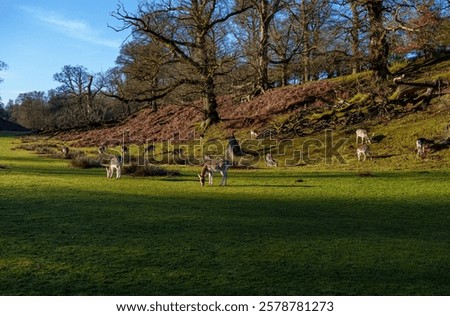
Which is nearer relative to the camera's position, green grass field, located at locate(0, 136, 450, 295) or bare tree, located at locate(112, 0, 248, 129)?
green grass field, located at locate(0, 136, 450, 295)

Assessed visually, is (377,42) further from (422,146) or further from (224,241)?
(224,241)

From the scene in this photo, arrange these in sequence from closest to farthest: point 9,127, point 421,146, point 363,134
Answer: point 421,146 < point 363,134 < point 9,127

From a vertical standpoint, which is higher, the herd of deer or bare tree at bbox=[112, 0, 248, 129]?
bare tree at bbox=[112, 0, 248, 129]

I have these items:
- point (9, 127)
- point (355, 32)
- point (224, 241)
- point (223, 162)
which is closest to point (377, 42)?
point (355, 32)

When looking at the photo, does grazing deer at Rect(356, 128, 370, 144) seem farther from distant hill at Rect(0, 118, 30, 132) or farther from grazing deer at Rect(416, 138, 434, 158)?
distant hill at Rect(0, 118, 30, 132)

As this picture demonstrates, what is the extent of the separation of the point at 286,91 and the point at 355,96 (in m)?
9.01

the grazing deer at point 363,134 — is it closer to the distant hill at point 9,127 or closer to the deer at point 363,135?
the deer at point 363,135

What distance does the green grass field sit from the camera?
5.68 meters

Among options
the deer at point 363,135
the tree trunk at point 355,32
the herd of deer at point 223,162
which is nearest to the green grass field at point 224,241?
the herd of deer at point 223,162

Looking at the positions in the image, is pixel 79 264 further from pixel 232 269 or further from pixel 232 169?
pixel 232 169

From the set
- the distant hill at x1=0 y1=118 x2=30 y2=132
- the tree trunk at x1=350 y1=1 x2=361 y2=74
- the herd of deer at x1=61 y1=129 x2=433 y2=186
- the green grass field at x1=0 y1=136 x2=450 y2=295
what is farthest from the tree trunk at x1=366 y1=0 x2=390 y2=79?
the distant hill at x1=0 y1=118 x2=30 y2=132

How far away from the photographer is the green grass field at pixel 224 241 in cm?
568

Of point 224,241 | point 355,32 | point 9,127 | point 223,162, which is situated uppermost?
point 355,32

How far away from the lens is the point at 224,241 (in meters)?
7.78
